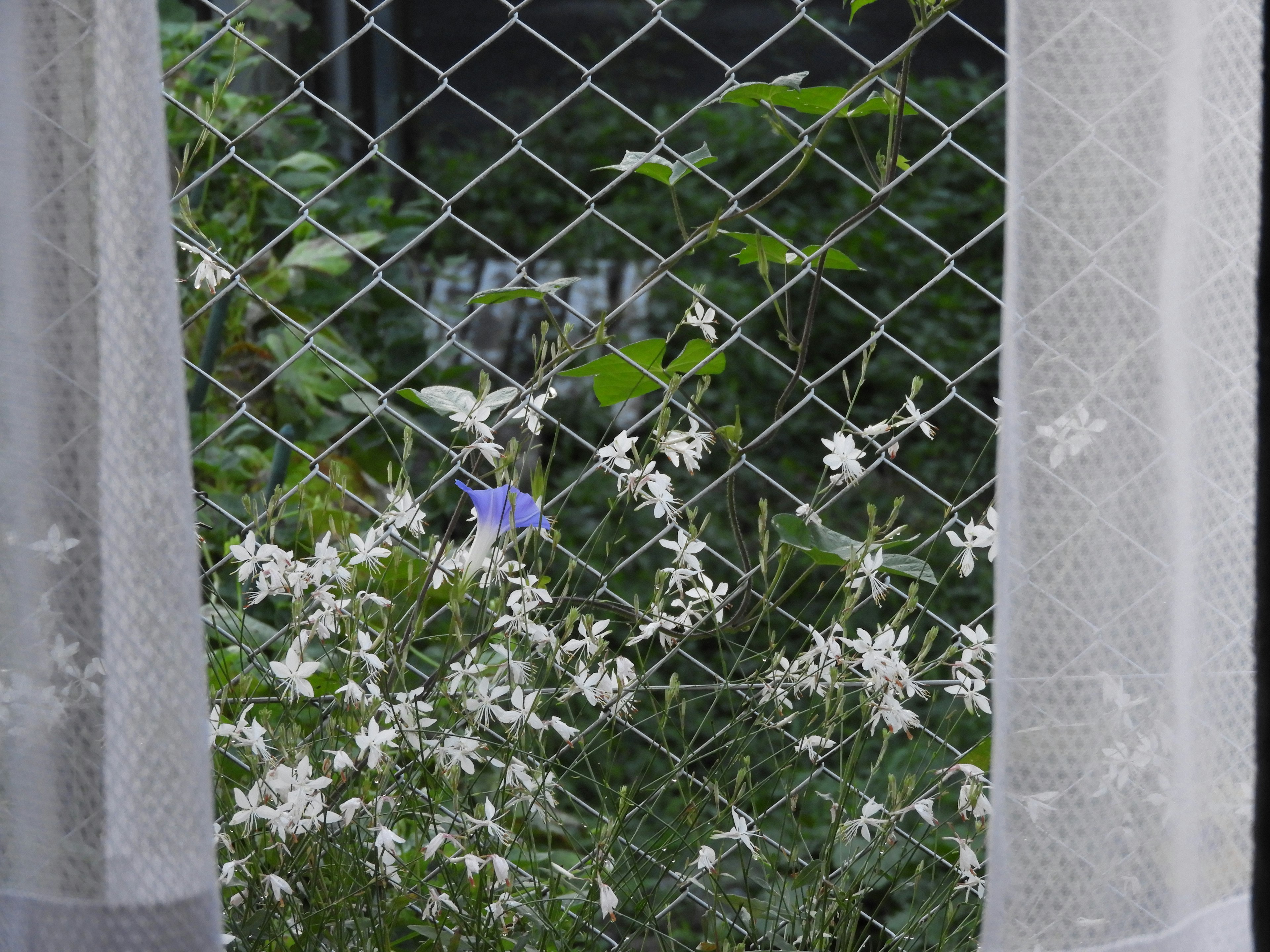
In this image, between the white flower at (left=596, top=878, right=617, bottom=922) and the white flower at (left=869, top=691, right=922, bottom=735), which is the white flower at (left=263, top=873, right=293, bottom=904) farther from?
the white flower at (left=869, top=691, right=922, bottom=735)

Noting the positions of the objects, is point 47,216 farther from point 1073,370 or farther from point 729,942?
point 729,942

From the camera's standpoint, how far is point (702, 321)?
953 mm

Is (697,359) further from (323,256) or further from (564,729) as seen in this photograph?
(323,256)

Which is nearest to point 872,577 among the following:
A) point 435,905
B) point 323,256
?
point 435,905

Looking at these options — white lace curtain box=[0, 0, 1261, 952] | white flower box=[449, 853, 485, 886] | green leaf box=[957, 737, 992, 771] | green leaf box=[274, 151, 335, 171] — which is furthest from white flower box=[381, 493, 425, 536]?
green leaf box=[274, 151, 335, 171]

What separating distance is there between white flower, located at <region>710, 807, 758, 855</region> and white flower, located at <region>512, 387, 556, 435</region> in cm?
29

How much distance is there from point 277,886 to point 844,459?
1.55 ft

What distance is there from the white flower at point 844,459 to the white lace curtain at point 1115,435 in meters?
0.31

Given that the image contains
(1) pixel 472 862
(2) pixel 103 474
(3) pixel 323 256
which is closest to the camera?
(2) pixel 103 474

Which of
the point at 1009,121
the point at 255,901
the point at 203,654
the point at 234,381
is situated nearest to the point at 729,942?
the point at 255,901

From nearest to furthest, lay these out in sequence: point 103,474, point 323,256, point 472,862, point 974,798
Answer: point 103,474, point 472,862, point 974,798, point 323,256

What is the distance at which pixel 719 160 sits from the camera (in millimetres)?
4504

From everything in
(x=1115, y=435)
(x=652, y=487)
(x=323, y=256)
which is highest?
(x=1115, y=435)

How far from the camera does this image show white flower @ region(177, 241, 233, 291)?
0.93 meters
